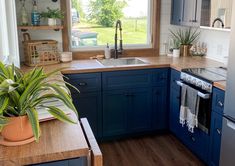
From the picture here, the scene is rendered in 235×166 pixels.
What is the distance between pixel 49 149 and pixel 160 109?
7.95 ft

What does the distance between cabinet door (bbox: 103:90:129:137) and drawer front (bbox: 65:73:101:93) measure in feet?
0.51

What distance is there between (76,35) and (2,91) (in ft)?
8.82

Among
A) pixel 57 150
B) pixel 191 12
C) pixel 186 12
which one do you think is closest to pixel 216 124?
pixel 191 12

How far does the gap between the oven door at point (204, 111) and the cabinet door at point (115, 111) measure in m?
0.95

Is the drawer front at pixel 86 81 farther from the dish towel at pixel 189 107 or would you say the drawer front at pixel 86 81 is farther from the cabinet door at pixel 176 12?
the cabinet door at pixel 176 12

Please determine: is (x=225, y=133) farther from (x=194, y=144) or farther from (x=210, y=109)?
(x=194, y=144)

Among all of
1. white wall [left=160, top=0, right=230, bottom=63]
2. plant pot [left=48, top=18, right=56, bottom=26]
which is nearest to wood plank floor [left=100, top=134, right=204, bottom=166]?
white wall [left=160, top=0, right=230, bottom=63]

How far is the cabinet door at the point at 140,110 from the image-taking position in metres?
3.49

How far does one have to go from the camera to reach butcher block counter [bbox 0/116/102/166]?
4.22 ft

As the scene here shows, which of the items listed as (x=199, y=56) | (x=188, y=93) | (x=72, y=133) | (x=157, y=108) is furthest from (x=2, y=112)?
(x=199, y=56)

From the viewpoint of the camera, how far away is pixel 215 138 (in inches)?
105

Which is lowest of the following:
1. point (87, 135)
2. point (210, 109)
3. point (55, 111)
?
point (210, 109)

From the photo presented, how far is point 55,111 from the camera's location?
1438 mm

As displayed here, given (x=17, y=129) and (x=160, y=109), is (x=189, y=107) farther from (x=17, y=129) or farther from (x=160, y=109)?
(x=17, y=129)
